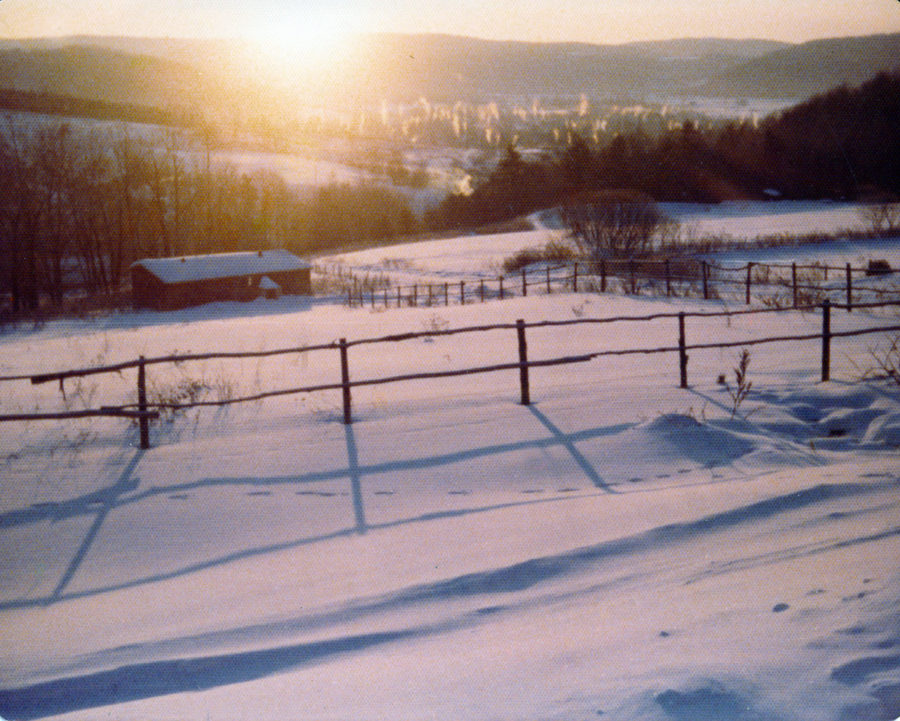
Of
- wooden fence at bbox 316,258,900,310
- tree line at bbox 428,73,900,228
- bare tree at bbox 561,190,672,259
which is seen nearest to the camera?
tree line at bbox 428,73,900,228

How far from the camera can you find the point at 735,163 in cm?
2056

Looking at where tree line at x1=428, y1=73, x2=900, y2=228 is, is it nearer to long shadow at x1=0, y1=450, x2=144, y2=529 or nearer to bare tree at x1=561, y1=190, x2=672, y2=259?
bare tree at x1=561, y1=190, x2=672, y2=259

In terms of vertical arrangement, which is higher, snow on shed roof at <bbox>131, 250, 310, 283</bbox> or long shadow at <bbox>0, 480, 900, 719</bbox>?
snow on shed roof at <bbox>131, 250, 310, 283</bbox>

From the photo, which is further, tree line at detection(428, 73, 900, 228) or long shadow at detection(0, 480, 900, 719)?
tree line at detection(428, 73, 900, 228)

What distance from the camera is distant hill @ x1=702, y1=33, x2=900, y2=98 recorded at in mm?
6867

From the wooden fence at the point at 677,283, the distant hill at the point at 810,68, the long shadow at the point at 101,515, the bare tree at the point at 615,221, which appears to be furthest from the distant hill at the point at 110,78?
the bare tree at the point at 615,221

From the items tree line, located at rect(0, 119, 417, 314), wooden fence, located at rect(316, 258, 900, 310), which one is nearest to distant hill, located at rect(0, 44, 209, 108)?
tree line, located at rect(0, 119, 417, 314)

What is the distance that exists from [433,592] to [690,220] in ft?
90.8

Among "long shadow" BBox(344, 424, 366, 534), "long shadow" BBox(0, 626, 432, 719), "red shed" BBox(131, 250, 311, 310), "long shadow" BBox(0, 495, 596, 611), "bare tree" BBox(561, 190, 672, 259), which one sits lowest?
"long shadow" BBox(0, 626, 432, 719)

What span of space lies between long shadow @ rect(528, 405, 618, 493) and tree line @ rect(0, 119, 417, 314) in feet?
63.3

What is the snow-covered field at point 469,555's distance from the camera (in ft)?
10.9

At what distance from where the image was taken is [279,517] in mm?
5625

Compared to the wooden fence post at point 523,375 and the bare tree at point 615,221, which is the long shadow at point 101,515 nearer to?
the wooden fence post at point 523,375

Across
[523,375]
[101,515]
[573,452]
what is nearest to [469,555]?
[573,452]
